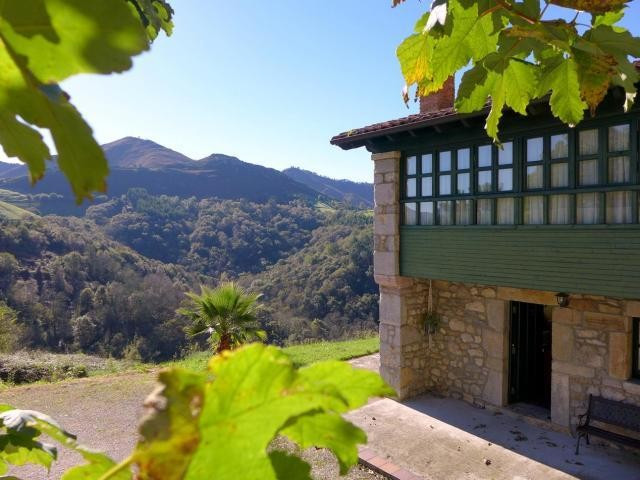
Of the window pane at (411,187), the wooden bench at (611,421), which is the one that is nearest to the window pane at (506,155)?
the window pane at (411,187)

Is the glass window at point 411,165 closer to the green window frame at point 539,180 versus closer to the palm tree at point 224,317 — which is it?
the green window frame at point 539,180

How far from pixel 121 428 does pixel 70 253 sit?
88.4 ft

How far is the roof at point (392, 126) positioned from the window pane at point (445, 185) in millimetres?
953

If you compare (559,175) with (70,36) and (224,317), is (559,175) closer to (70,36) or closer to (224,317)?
(224,317)

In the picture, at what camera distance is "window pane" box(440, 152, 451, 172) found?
303 inches

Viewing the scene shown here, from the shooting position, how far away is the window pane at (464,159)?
745 centimetres

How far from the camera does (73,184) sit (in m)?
0.50

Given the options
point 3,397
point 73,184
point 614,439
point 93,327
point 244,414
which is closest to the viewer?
point 244,414

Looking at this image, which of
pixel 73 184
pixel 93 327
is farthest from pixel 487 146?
pixel 93 327

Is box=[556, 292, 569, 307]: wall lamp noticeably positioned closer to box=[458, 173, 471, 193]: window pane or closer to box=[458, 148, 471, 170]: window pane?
Result: box=[458, 173, 471, 193]: window pane

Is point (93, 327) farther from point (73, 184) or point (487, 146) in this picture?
point (73, 184)

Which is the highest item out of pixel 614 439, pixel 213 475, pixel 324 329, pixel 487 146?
pixel 487 146

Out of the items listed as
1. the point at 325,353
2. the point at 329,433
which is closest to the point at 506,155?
the point at 329,433

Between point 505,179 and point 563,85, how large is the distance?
609 cm
